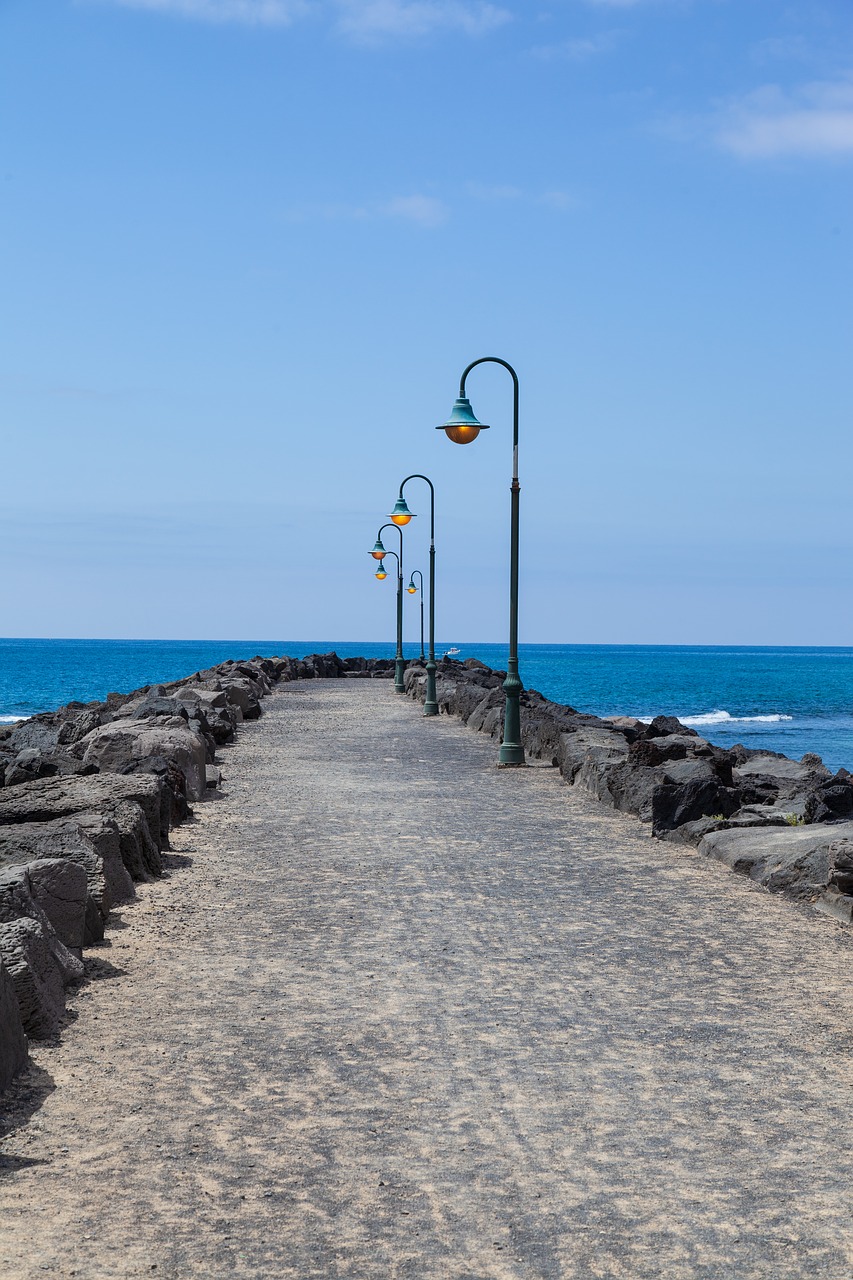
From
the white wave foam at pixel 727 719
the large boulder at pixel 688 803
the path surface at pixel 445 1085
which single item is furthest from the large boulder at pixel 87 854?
the white wave foam at pixel 727 719

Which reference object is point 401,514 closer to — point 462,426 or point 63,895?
point 462,426

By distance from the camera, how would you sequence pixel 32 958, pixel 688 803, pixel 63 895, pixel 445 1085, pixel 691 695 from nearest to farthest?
pixel 445 1085, pixel 32 958, pixel 63 895, pixel 688 803, pixel 691 695

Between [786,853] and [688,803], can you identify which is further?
[688,803]

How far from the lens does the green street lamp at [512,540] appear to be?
18.9 meters

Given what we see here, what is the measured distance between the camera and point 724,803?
12.9 m

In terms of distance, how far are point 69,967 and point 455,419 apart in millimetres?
13214

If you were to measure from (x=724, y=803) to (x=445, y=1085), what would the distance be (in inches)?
299

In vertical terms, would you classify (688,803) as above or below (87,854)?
below

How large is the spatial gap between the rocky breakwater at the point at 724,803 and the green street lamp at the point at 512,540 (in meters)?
0.63

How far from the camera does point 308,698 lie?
3894 cm

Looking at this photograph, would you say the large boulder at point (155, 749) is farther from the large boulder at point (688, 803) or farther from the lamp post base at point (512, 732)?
the large boulder at point (688, 803)

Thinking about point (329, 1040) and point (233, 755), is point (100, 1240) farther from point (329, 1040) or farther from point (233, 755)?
point (233, 755)

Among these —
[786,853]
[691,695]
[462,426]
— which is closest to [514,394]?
[462,426]

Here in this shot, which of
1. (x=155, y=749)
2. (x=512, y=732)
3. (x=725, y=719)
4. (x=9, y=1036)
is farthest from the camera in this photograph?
(x=725, y=719)
